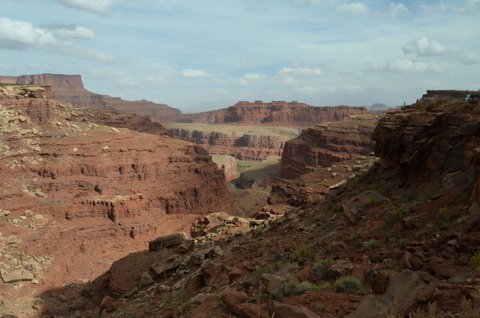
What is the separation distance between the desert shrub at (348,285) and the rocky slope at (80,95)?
166592mm

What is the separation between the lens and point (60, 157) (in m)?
35.4

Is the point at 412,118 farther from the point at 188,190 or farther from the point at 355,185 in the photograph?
the point at 188,190

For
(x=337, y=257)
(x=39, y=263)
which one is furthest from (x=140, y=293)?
(x=39, y=263)

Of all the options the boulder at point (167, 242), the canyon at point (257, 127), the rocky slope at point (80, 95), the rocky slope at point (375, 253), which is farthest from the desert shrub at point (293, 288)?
the rocky slope at point (80, 95)

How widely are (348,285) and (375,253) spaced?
212 cm

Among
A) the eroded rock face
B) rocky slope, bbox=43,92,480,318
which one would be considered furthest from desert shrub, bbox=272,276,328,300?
the eroded rock face

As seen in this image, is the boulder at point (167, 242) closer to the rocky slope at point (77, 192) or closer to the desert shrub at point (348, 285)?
the rocky slope at point (77, 192)

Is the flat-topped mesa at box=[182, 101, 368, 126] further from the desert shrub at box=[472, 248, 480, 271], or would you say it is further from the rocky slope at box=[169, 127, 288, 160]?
the desert shrub at box=[472, 248, 480, 271]

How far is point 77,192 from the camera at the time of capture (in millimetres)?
34438

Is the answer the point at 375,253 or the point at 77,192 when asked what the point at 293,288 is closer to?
the point at 375,253

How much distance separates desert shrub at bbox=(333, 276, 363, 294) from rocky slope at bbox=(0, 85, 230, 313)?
82.6ft

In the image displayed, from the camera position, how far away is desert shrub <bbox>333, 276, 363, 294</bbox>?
24.5 feet

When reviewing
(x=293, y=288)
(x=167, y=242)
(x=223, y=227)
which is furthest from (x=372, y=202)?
(x=223, y=227)

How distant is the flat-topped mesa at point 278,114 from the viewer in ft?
518
